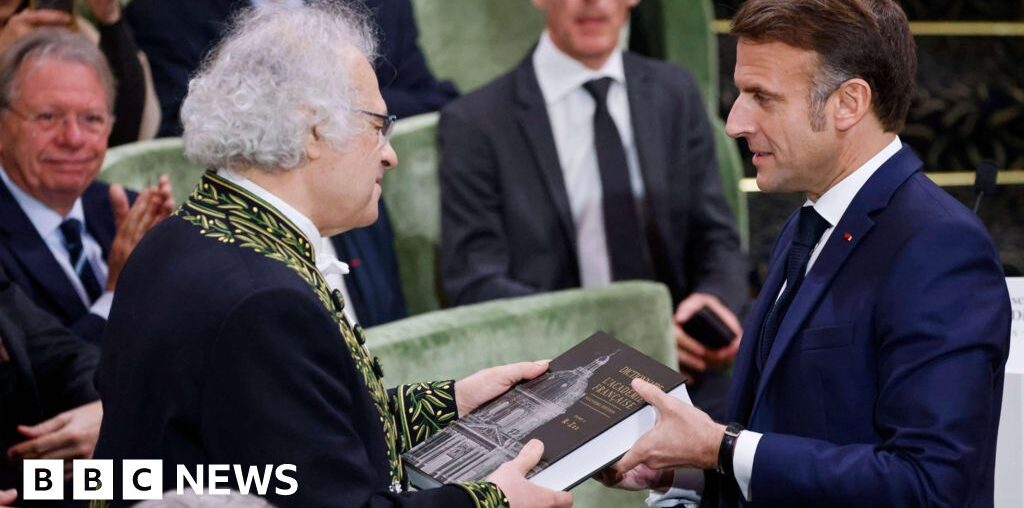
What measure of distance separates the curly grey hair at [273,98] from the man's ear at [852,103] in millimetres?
627

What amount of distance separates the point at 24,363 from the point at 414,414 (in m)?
0.91

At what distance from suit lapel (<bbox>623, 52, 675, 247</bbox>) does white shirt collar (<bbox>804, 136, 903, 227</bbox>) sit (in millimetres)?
1643

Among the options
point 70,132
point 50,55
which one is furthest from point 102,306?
point 50,55

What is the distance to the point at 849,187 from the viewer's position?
69.2 inches

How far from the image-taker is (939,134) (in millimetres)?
4227

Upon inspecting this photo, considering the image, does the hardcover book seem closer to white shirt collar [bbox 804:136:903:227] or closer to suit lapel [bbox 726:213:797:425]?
suit lapel [bbox 726:213:797:425]

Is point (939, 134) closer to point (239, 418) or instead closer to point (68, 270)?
point (68, 270)

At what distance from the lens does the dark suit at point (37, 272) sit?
2678 mm

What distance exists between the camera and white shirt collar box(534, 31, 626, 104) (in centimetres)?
345

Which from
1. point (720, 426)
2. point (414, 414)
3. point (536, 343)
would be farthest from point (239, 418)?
point (536, 343)

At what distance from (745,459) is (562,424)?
9.5 inches

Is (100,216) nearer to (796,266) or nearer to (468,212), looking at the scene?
(468,212)

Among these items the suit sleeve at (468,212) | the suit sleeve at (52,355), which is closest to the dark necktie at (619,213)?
the suit sleeve at (468,212)

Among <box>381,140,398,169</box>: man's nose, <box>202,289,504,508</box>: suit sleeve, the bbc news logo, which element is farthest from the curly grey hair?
the bbc news logo
